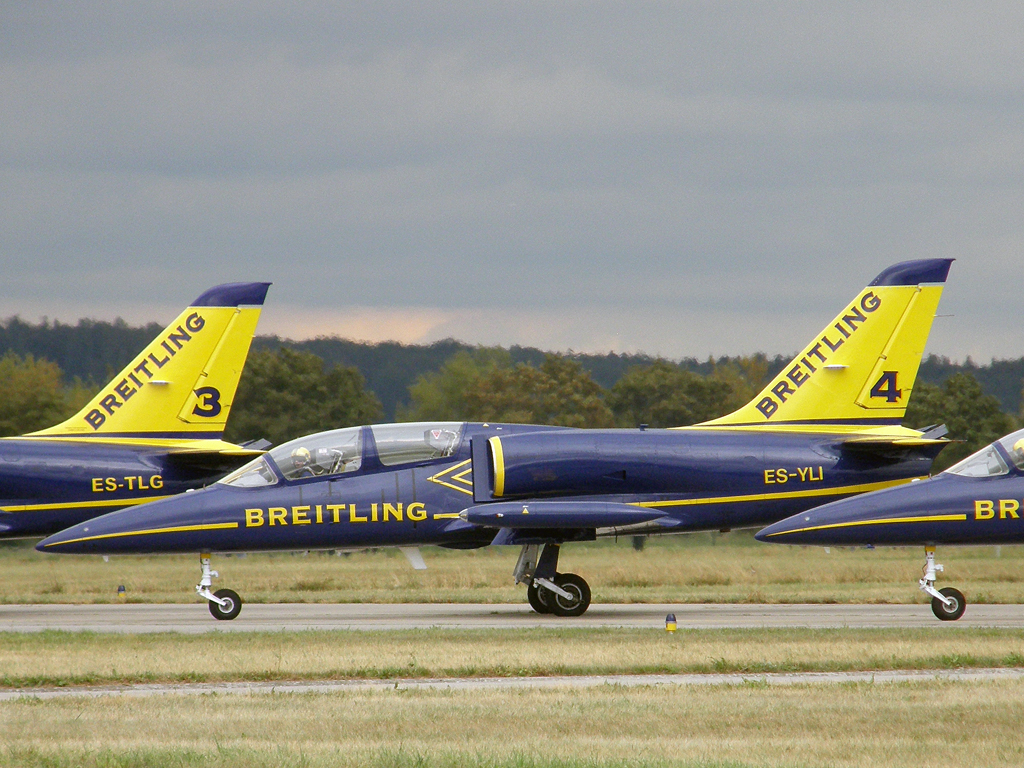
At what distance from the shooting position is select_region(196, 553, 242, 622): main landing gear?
55.1 ft

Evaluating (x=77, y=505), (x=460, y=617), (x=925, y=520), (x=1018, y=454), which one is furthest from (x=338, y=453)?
(x=1018, y=454)

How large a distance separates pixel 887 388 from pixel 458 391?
94.7 ft

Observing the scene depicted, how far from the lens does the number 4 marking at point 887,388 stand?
66.5 ft

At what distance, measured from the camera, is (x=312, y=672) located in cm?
1141

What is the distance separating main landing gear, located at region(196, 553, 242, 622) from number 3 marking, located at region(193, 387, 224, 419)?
20.0ft

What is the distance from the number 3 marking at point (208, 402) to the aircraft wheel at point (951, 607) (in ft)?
42.8

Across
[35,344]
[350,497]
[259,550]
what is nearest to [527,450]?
[350,497]

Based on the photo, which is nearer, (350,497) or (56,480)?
(350,497)

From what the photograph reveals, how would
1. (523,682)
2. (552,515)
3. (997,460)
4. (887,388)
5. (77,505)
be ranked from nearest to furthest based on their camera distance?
(523,682) → (997,460) → (552,515) → (887,388) → (77,505)

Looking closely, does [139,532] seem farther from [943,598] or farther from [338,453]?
[943,598]

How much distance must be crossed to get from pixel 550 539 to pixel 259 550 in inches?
158

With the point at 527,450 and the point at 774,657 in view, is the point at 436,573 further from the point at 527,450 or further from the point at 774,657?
the point at 774,657

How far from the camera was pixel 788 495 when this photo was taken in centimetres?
1791

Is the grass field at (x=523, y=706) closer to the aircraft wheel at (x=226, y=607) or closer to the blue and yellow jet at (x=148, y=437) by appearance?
the aircraft wheel at (x=226, y=607)
